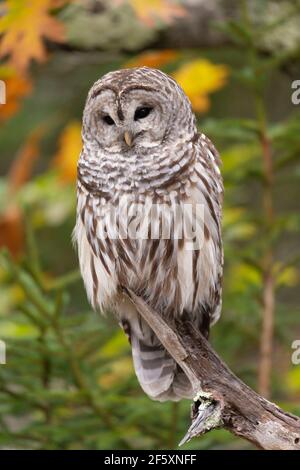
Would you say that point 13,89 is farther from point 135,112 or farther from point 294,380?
point 294,380

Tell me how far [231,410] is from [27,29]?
6.87ft

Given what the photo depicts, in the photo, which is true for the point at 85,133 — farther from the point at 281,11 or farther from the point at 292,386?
the point at 292,386

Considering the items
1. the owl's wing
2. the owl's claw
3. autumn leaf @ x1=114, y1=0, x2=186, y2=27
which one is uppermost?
autumn leaf @ x1=114, y1=0, x2=186, y2=27

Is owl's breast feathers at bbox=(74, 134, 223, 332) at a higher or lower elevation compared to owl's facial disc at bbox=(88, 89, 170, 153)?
lower

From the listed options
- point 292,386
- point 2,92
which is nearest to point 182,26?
point 2,92

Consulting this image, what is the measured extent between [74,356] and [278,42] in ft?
7.54

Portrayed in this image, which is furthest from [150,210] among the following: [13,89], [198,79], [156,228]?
[198,79]

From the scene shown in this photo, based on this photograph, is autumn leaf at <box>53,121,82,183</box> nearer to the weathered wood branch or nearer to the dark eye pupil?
the dark eye pupil

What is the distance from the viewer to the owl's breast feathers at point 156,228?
187 inches

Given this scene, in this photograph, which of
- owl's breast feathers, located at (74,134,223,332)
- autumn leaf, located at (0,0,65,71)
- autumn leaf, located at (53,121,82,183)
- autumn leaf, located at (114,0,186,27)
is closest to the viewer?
owl's breast feathers, located at (74,134,223,332)

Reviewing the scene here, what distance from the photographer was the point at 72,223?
7961 mm

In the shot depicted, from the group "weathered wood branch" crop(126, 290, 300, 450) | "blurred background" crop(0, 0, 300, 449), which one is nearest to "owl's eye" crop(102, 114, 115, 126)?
"blurred background" crop(0, 0, 300, 449)

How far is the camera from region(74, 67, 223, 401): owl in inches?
180

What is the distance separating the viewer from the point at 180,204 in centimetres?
479
